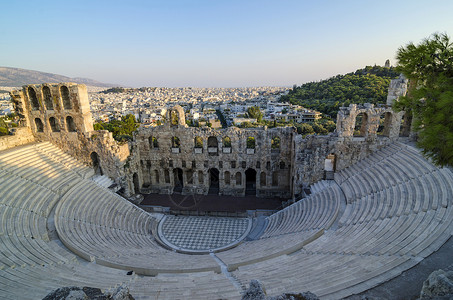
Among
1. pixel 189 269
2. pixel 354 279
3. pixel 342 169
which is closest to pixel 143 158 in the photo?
pixel 189 269

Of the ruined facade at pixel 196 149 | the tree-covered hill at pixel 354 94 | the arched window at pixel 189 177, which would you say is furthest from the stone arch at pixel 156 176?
the tree-covered hill at pixel 354 94

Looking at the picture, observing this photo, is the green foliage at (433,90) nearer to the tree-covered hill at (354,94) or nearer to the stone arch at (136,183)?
the stone arch at (136,183)

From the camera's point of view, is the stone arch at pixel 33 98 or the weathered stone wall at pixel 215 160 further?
the weathered stone wall at pixel 215 160

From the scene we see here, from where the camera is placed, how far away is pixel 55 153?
835 inches

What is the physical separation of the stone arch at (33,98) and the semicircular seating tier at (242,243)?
3.99 meters

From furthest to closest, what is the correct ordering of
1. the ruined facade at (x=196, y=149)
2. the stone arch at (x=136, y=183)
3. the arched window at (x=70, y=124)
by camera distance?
the stone arch at (x=136, y=183) → the arched window at (x=70, y=124) → the ruined facade at (x=196, y=149)

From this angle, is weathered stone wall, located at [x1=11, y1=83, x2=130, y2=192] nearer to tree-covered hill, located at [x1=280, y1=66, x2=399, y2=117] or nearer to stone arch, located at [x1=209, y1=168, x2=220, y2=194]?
stone arch, located at [x1=209, y1=168, x2=220, y2=194]

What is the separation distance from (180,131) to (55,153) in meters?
10.7

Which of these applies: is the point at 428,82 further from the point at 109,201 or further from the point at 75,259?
the point at 109,201

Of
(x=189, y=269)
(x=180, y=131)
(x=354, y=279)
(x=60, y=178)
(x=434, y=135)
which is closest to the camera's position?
(x=434, y=135)

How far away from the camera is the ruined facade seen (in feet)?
67.7

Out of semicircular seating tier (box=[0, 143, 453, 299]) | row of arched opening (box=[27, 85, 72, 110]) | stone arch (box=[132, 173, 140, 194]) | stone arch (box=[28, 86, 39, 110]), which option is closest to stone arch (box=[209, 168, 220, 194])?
semicircular seating tier (box=[0, 143, 453, 299])

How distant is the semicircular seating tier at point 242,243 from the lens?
30.7 feet

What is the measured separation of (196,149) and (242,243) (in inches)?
412
